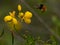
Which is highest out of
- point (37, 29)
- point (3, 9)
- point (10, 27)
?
point (10, 27)

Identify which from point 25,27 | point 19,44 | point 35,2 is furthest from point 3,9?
point 19,44

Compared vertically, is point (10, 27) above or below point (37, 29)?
above

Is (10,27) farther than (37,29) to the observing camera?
No

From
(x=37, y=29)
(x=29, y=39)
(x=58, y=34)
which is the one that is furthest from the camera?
(x=37, y=29)

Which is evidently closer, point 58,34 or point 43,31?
point 58,34

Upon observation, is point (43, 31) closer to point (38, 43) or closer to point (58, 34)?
point (58, 34)

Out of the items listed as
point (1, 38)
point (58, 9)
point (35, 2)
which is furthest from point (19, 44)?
point (58, 9)

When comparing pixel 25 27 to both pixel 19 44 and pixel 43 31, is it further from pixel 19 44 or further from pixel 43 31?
pixel 19 44

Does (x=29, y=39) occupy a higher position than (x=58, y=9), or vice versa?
(x=29, y=39)

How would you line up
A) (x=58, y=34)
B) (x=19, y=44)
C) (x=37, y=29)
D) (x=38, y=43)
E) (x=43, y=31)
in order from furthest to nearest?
(x=37, y=29) → (x=43, y=31) → (x=58, y=34) → (x=19, y=44) → (x=38, y=43)
